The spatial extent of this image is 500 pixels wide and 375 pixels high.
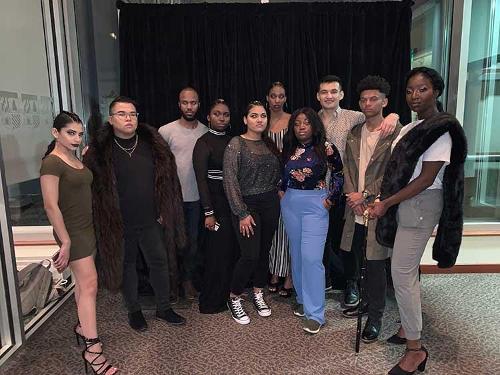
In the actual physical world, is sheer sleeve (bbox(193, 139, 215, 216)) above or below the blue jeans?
above

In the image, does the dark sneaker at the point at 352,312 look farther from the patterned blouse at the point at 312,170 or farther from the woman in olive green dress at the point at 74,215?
the woman in olive green dress at the point at 74,215

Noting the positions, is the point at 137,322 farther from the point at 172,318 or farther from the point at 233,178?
the point at 233,178

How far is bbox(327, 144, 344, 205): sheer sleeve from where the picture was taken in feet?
8.05

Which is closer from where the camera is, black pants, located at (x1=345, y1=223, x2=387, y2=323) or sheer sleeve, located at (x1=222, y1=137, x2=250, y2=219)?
black pants, located at (x1=345, y1=223, x2=387, y2=323)

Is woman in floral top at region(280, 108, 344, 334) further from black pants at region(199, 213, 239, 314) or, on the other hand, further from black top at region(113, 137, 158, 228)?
black top at region(113, 137, 158, 228)

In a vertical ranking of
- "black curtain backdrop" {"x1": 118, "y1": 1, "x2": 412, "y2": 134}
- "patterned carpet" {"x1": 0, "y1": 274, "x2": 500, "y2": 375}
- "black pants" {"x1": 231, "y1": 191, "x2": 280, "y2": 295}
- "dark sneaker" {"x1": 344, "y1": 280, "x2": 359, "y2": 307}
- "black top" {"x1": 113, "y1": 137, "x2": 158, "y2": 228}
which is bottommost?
"patterned carpet" {"x1": 0, "y1": 274, "x2": 500, "y2": 375}

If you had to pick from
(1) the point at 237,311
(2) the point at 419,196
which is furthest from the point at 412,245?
(1) the point at 237,311

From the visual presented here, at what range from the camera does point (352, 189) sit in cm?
247

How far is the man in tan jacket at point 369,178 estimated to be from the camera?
2.27 metres

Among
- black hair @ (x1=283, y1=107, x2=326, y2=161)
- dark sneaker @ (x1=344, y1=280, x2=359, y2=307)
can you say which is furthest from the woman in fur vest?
dark sneaker @ (x1=344, y1=280, x2=359, y2=307)

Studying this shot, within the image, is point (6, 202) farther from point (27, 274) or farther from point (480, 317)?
point (480, 317)

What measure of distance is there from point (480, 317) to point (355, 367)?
1.19 meters

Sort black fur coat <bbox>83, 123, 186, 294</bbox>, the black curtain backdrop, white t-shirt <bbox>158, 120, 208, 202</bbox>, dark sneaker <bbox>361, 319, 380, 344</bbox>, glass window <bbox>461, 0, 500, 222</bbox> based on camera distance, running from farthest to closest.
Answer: glass window <bbox>461, 0, 500, 222</bbox> < the black curtain backdrop < white t-shirt <bbox>158, 120, 208, 202</bbox> < dark sneaker <bbox>361, 319, 380, 344</bbox> < black fur coat <bbox>83, 123, 186, 294</bbox>

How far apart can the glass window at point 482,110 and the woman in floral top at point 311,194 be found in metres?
1.88
